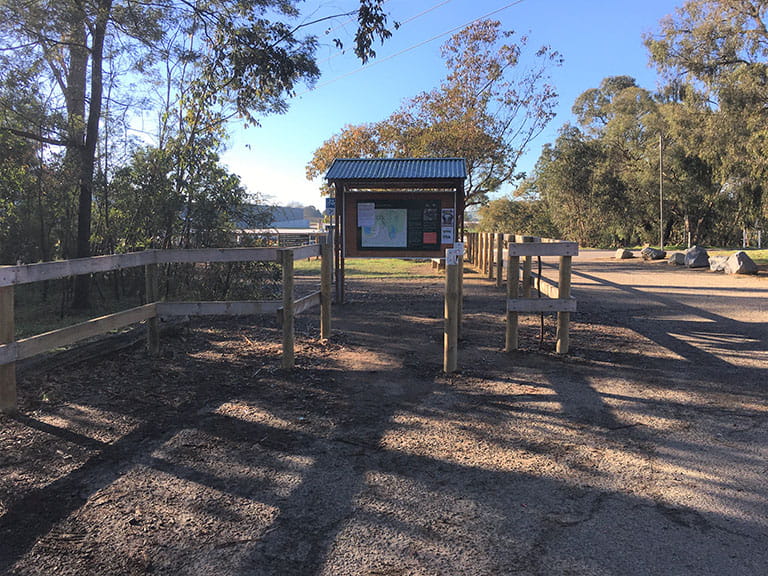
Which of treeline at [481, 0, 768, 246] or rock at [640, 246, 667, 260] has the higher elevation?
treeline at [481, 0, 768, 246]

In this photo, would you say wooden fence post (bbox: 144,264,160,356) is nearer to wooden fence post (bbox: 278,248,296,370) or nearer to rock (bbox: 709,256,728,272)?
wooden fence post (bbox: 278,248,296,370)

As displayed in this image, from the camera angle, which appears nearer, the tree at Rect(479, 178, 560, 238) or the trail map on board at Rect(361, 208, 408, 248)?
the trail map on board at Rect(361, 208, 408, 248)

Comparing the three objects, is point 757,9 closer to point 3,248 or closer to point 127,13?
point 127,13

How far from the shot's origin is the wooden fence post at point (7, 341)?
407 centimetres

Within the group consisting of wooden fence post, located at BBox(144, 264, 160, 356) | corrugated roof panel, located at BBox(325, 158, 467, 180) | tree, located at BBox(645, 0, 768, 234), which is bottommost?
wooden fence post, located at BBox(144, 264, 160, 356)

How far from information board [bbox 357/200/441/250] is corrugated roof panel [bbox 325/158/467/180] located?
1.77 feet

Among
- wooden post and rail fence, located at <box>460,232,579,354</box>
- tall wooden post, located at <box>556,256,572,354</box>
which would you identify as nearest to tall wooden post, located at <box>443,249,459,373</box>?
wooden post and rail fence, located at <box>460,232,579,354</box>

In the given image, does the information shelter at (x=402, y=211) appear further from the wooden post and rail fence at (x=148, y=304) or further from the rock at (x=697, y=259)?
the rock at (x=697, y=259)

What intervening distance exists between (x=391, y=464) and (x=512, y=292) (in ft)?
10.4

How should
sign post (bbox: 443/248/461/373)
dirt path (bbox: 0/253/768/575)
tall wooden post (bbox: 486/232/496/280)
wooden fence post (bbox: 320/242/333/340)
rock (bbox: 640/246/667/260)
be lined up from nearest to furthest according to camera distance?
dirt path (bbox: 0/253/768/575)
sign post (bbox: 443/248/461/373)
wooden fence post (bbox: 320/242/333/340)
tall wooden post (bbox: 486/232/496/280)
rock (bbox: 640/246/667/260)

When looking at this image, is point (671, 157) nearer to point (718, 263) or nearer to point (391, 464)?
point (718, 263)

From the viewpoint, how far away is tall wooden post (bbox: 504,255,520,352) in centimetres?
611

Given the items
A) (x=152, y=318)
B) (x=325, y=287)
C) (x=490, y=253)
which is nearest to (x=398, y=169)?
(x=325, y=287)

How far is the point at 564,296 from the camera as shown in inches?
244
